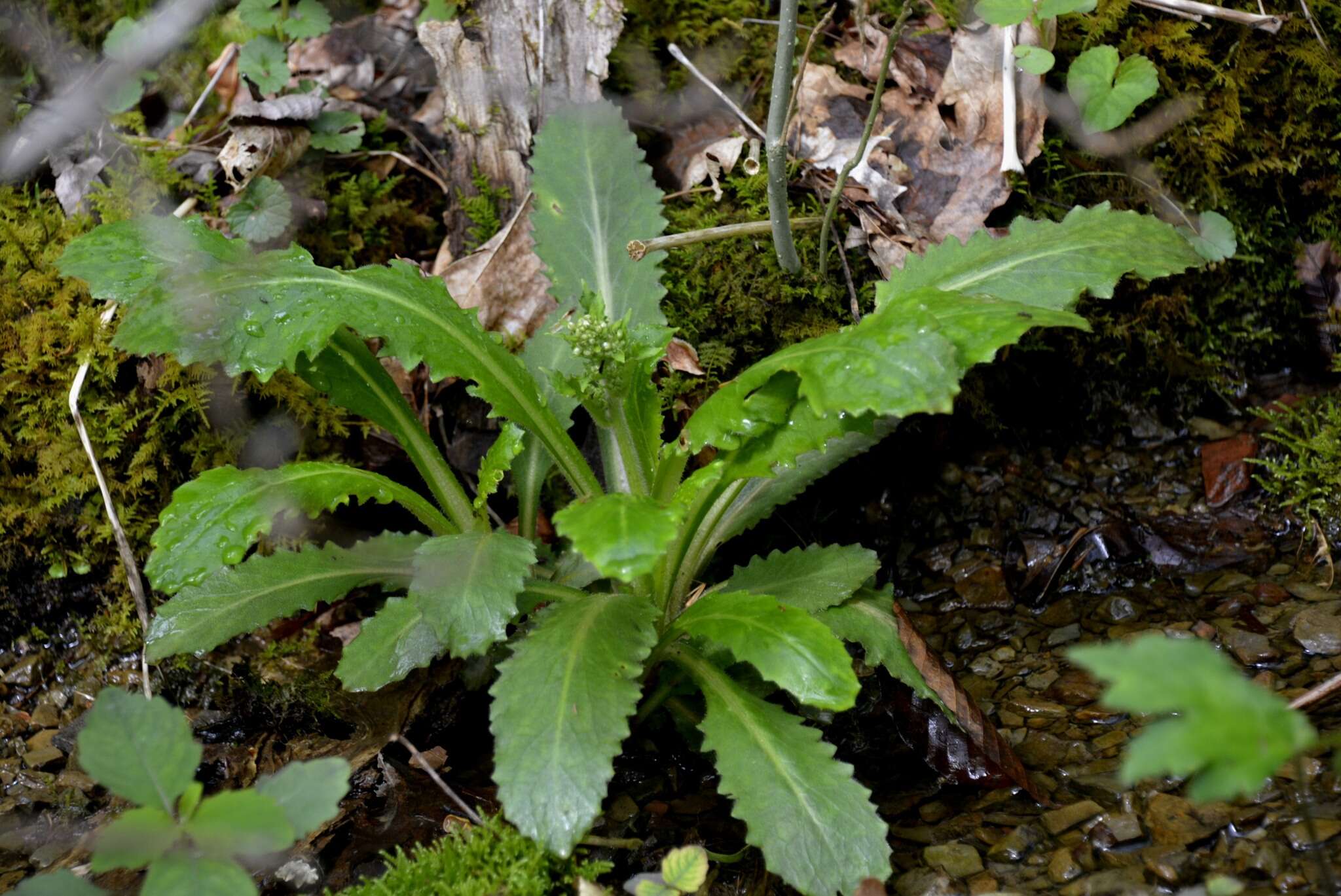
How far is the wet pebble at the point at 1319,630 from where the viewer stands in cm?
233

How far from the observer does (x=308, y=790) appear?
159cm

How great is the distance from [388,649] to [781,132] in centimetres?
157

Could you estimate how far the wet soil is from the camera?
1864 millimetres

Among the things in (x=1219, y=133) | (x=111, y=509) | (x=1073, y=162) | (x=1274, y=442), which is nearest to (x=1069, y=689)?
(x=1274, y=442)

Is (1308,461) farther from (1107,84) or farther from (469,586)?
(469,586)

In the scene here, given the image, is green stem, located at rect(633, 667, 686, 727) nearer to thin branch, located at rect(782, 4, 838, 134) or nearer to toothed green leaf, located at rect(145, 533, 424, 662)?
toothed green leaf, located at rect(145, 533, 424, 662)

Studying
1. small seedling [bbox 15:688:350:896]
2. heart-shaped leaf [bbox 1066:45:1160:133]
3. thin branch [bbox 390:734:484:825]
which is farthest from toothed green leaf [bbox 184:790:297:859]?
heart-shaped leaf [bbox 1066:45:1160:133]

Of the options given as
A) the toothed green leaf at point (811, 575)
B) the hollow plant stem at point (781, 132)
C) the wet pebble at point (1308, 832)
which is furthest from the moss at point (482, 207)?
the wet pebble at point (1308, 832)

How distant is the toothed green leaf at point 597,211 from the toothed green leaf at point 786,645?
92 cm

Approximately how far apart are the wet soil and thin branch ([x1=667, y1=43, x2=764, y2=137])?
1.09m

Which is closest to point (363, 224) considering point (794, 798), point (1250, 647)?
point (794, 798)

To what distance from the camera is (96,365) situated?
2850 millimetres

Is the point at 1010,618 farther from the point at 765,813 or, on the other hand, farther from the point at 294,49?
the point at 294,49

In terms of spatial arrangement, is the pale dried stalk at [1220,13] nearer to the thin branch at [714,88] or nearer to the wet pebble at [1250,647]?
the thin branch at [714,88]
